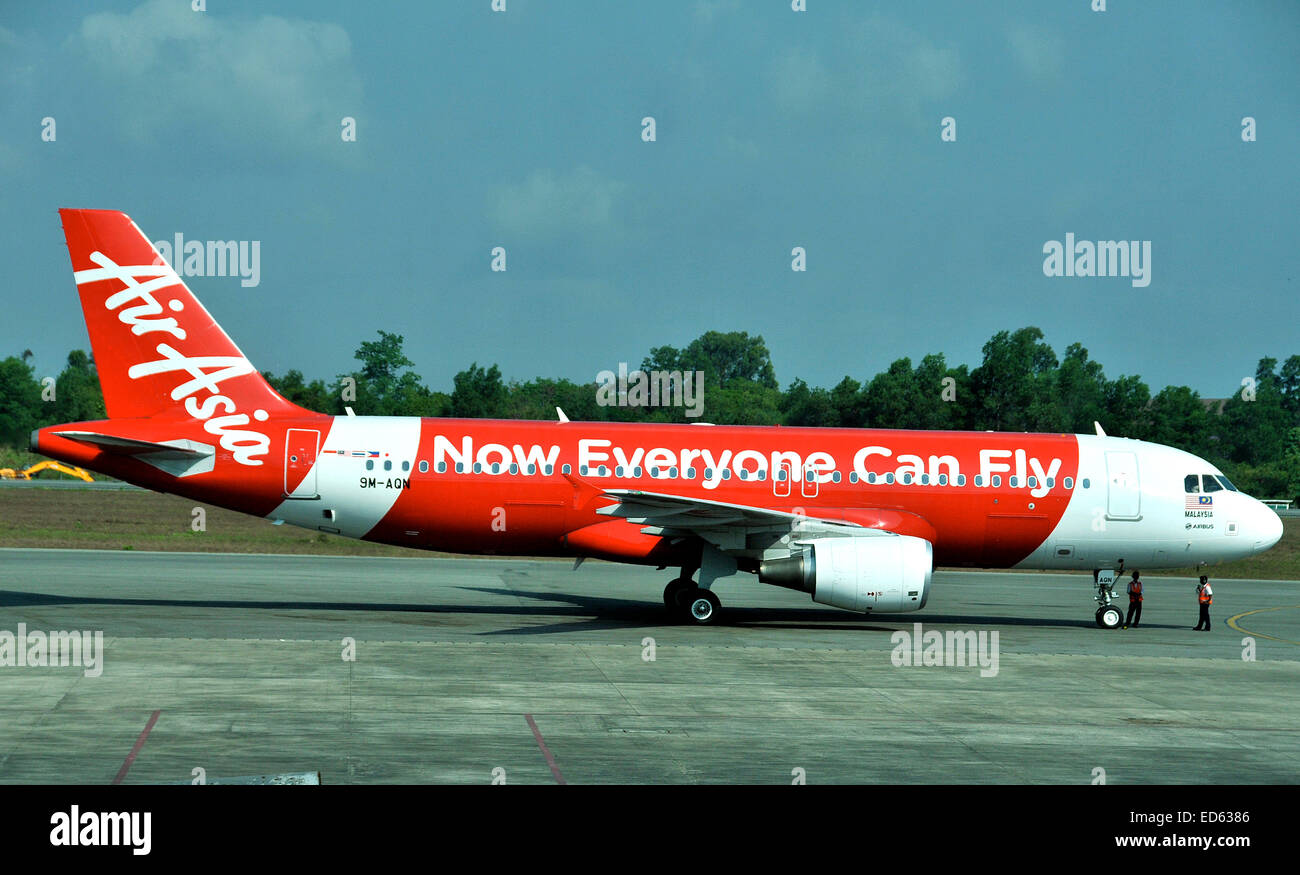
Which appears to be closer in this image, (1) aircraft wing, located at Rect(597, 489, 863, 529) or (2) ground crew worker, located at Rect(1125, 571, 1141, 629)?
(1) aircraft wing, located at Rect(597, 489, 863, 529)

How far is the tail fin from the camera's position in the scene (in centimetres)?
2572

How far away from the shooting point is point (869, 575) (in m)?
23.8

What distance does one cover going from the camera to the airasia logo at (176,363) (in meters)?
25.7

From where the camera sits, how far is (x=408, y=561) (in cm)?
4222

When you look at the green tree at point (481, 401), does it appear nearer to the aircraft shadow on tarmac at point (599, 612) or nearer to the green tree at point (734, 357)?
the aircraft shadow on tarmac at point (599, 612)

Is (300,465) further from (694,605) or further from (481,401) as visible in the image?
(481,401)

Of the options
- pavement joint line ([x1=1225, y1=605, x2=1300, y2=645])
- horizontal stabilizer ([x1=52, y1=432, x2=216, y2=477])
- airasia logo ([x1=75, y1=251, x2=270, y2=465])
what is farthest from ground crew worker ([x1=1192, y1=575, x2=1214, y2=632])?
horizontal stabilizer ([x1=52, y1=432, x2=216, y2=477])

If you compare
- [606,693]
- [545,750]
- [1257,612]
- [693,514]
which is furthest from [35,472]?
[545,750]

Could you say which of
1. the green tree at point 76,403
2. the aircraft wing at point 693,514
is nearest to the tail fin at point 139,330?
the aircraft wing at point 693,514

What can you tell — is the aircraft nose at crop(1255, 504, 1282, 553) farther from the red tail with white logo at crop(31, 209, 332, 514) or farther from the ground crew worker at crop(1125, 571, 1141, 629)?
the red tail with white logo at crop(31, 209, 332, 514)

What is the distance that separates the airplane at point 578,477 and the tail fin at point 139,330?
0.03m

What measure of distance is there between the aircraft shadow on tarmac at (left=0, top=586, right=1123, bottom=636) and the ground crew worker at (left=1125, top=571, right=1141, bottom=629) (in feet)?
1.71

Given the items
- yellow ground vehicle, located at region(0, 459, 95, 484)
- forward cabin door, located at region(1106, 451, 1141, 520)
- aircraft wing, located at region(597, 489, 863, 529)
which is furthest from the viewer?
yellow ground vehicle, located at region(0, 459, 95, 484)
